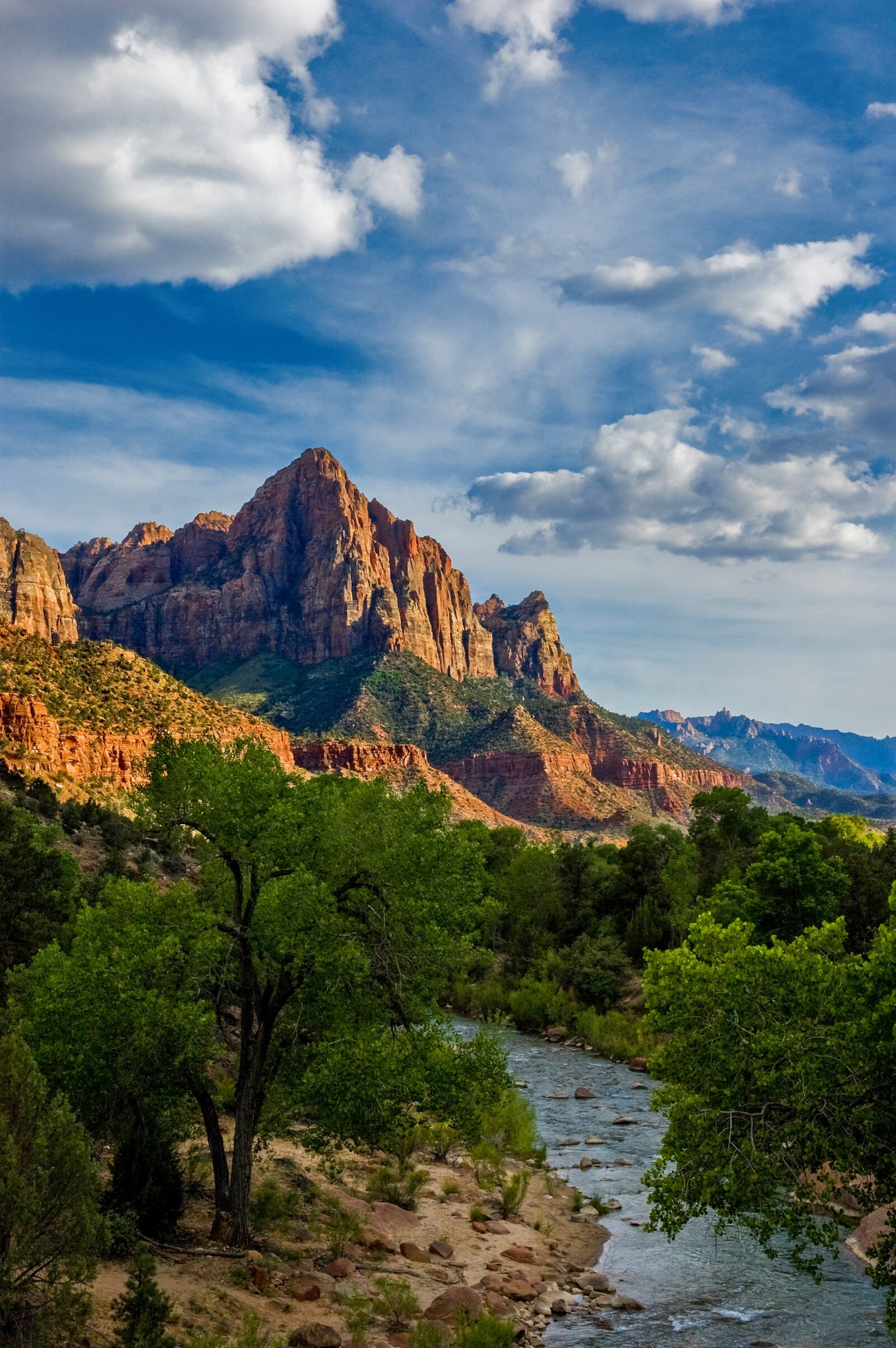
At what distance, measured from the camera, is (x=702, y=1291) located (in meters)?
20.7

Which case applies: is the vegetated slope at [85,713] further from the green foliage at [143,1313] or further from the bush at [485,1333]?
the green foliage at [143,1313]

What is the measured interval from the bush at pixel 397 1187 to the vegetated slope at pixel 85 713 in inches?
2148

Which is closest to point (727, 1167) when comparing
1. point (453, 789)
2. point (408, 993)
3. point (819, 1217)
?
point (408, 993)

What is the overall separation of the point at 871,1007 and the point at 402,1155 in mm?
17135

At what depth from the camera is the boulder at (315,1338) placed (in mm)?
15453

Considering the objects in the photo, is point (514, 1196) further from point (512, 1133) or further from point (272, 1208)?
point (272, 1208)

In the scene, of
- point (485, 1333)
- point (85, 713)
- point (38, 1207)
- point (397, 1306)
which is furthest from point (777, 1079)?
point (85, 713)

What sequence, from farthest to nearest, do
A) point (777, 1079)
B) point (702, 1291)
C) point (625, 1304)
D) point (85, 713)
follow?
1. point (85, 713)
2. point (702, 1291)
3. point (625, 1304)
4. point (777, 1079)

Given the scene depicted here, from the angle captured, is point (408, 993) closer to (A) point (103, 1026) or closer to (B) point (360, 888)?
(B) point (360, 888)

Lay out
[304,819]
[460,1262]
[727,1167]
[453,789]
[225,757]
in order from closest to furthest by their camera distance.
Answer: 1. [727,1167]
2. [304,819]
3. [225,757]
4. [460,1262]
5. [453,789]

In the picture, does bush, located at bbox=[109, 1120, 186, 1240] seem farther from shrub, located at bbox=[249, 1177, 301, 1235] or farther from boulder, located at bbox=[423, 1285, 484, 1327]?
boulder, located at bbox=[423, 1285, 484, 1327]

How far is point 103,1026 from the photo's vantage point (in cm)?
1612

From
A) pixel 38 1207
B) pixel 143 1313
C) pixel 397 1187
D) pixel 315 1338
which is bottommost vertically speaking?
pixel 397 1187

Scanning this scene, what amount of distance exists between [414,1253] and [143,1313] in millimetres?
10324
